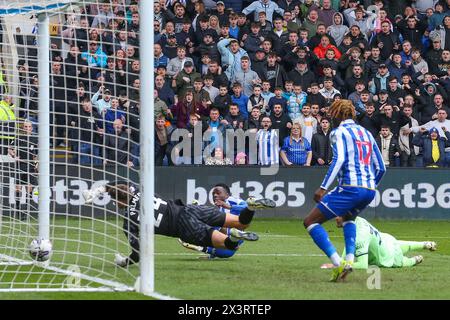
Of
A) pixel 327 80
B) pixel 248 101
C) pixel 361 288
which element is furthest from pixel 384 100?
pixel 361 288

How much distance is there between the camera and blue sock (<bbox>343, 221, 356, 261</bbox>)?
42.8ft

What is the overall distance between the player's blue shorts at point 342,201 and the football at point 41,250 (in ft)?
11.2

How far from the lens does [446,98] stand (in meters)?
26.6

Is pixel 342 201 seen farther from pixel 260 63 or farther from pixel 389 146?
pixel 260 63

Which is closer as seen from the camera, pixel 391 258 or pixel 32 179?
pixel 391 258

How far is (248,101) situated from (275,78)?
1.14 metres

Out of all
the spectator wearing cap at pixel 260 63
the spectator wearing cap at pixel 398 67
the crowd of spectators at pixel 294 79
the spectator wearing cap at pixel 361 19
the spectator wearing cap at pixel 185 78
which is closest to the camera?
the crowd of spectators at pixel 294 79

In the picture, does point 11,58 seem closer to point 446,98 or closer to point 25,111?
point 25,111

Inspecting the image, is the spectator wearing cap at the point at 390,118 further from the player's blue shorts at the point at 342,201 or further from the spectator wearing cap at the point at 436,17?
the player's blue shorts at the point at 342,201

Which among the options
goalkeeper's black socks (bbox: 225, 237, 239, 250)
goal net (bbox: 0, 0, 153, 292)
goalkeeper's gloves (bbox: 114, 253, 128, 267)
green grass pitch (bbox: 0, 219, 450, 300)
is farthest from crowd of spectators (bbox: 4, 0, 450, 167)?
goalkeeper's gloves (bbox: 114, 253, 128, 267)

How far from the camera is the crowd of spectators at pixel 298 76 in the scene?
973 inches

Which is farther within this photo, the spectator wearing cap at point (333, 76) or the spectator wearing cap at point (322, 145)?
the spectator wearing cap at point (333, 76)

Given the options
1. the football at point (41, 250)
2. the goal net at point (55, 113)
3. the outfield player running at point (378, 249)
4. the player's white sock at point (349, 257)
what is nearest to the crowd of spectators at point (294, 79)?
the goal net at point (55, 113)

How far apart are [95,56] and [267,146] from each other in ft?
33.0
